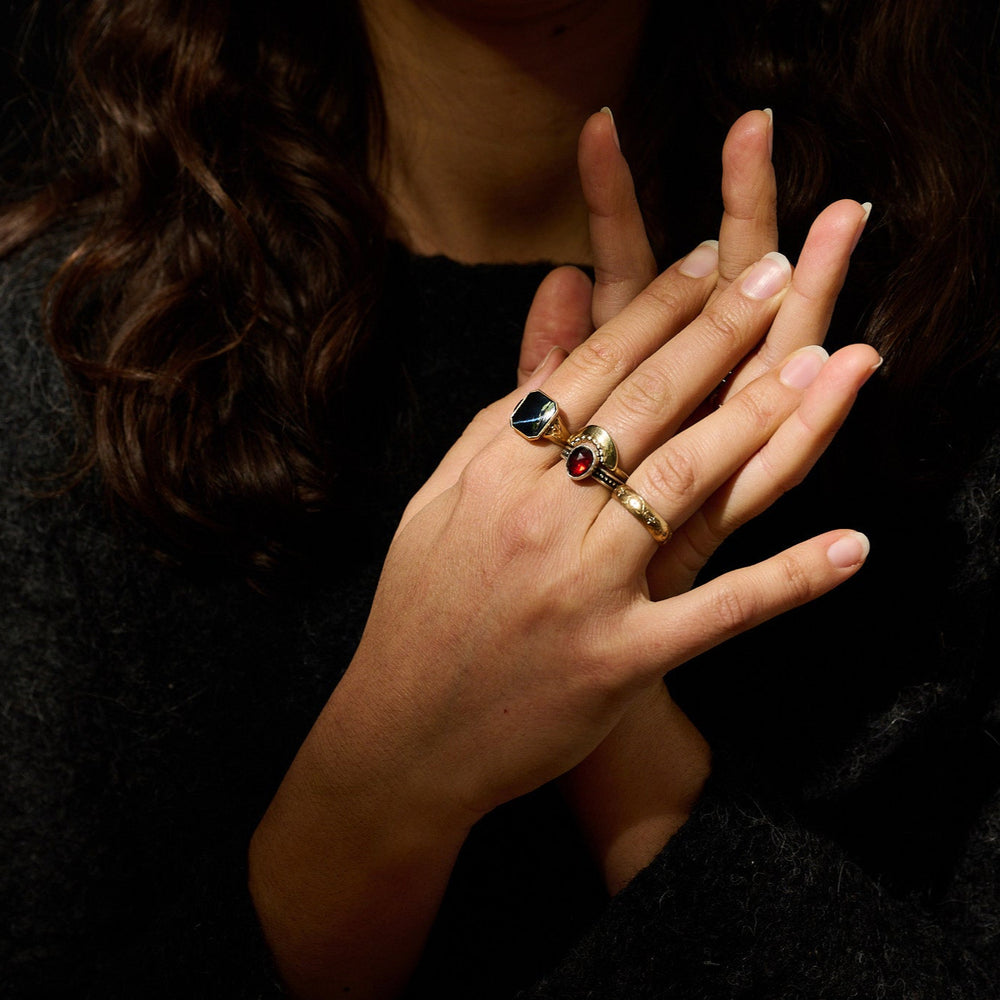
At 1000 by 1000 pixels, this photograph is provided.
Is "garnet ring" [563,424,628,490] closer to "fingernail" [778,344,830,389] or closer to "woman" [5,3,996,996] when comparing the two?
"woman" [5,3,996,996]

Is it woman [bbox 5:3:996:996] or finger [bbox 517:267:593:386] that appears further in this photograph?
finger [bbox 517:267:593:386]

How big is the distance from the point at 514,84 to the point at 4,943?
40.1 inches

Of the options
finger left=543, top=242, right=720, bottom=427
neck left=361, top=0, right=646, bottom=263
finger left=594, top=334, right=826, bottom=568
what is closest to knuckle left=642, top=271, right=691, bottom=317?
finger left=543, top=242, right=720, bottom=427

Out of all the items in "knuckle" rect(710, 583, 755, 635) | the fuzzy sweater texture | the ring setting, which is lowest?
the fuzzy sweater texture

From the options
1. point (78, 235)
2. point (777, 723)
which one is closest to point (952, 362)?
point (777, 723)

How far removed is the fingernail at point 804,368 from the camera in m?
0.77

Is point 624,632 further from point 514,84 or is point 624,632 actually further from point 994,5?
point 994,5

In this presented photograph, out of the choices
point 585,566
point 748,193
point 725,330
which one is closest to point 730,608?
point 585,566

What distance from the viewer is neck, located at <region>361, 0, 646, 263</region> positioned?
1.09 meters

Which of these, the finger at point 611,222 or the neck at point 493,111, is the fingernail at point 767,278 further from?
the neck at point 493,111

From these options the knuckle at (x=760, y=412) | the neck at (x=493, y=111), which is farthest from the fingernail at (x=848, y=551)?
the neck at (x=493, y=111)

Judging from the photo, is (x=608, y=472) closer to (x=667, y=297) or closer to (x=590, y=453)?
(x=590, y=453)

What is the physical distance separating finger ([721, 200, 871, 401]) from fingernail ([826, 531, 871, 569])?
16cm

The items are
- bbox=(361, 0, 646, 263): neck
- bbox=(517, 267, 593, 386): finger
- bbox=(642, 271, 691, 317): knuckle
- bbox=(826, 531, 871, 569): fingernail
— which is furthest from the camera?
bbox=(361, 0, 646, 263): neck
